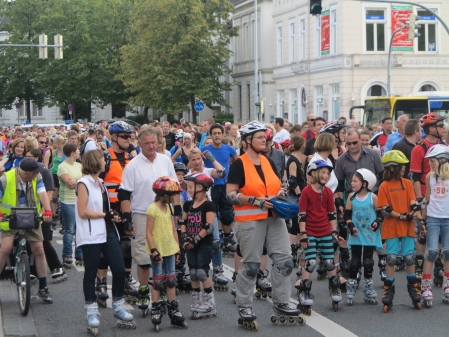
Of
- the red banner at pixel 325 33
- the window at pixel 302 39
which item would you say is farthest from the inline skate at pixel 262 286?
the window at pixel 302 39

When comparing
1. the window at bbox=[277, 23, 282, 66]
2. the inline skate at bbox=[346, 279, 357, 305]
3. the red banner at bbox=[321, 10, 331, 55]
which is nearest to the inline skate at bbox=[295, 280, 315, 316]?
the inline skate at bbox=[346, 279, 357, 305]

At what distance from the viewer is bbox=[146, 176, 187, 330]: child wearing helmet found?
29.1ft

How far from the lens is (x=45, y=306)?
33.9ft

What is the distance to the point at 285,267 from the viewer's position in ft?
28.7

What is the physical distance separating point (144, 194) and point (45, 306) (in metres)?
2.00

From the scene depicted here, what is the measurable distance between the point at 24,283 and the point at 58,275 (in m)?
2.32

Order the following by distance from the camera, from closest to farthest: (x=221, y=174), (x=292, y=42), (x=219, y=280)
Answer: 1. (x=219, y=280)
2. (x=221, y=174)
3. (x=292, y=42)

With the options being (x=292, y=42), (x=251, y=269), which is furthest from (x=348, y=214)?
(x=292, y=42)

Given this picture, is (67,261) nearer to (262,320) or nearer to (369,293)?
(262,320)

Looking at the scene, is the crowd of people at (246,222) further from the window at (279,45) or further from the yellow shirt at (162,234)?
the window at (279,45)

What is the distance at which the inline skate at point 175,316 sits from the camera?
8868 millimetres

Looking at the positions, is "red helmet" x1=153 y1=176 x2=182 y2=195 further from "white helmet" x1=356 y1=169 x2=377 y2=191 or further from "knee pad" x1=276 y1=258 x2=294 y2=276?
"white helmet" x1=356 y1=169 x2=377 y2=191

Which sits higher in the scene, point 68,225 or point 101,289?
point 68,225

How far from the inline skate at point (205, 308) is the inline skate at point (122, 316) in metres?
0.71
